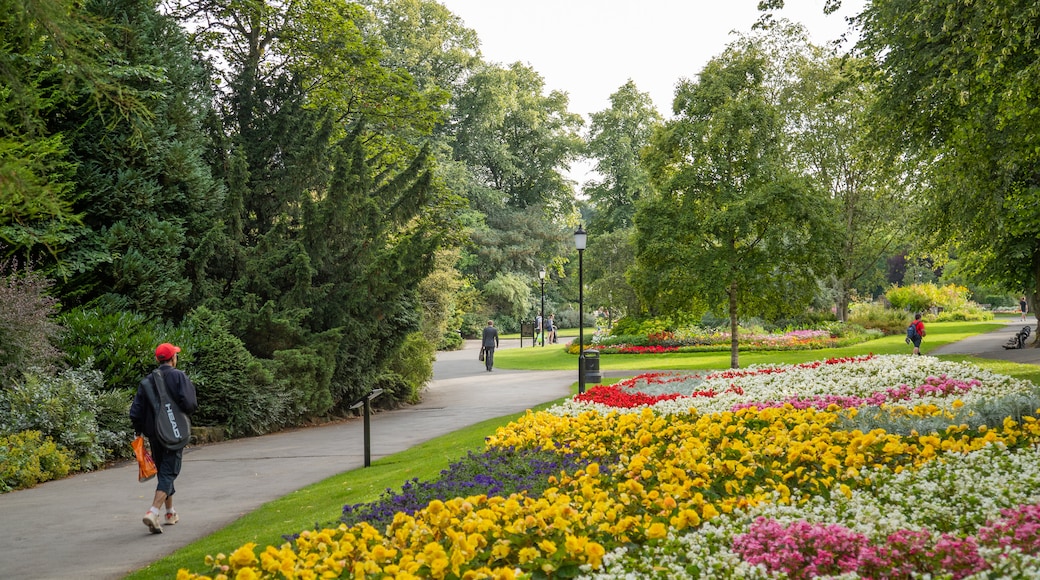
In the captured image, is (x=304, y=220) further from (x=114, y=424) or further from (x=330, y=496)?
(x=330, y=496)

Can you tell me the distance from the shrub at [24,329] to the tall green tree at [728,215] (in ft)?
42.5

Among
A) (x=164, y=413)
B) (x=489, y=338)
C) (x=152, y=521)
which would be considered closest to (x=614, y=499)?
(x=152, y=521)

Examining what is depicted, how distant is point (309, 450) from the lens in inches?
493

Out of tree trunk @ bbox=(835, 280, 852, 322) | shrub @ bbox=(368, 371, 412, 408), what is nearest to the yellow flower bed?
shrub @ bbox=(368, 371, 412, 408)

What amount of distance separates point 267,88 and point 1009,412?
1590 centimetres

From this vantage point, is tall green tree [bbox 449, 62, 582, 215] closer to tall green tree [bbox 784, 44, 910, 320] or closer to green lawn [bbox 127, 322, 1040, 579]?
tall green tree [bbox 784, 44, 910, 320]

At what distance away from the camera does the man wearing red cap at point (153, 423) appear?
24.9ft

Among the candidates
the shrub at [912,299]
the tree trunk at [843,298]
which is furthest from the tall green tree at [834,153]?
the shrub at [912,299]

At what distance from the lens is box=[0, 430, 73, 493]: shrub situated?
382 inches

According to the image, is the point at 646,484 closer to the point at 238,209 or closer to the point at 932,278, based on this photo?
the point at 238,209

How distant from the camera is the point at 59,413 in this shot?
35.4 feet

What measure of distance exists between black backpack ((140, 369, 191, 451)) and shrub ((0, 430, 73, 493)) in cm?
360

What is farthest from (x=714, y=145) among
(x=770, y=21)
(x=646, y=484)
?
(x=646, y=484)

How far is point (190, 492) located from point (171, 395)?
225 centimetres
